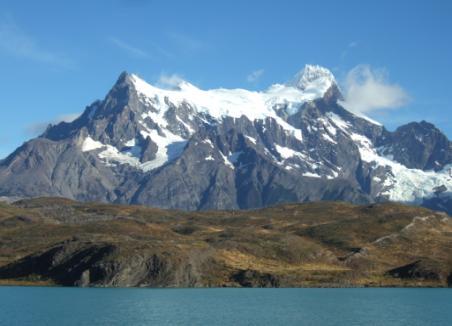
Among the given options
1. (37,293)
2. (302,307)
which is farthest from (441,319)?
(37,293)

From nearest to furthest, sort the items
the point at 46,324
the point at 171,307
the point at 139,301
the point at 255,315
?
the point at 46,324 → the point at 255,315 → the point at 171,307 → the point at 139,301

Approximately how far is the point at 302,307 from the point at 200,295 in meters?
39.0

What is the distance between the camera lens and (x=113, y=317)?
13962 cm

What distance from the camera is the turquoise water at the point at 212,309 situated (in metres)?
136

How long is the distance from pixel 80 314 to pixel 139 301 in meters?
31.8

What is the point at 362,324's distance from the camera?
135250mm

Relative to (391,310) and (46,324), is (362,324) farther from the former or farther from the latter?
(46,324)

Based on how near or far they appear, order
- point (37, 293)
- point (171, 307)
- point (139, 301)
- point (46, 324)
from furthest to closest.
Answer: point (37, 293) < point (139, 301) < point (171, 307) < point (46, 324)

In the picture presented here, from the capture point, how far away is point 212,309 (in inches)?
6156

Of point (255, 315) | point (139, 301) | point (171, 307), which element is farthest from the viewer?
Result: point (139, 301)

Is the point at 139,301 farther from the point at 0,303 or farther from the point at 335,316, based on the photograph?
the point at 335,316

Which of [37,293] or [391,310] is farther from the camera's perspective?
[37,293]

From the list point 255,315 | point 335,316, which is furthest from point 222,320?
point 335,316

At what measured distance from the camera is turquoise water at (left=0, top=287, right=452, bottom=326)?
136375mm
